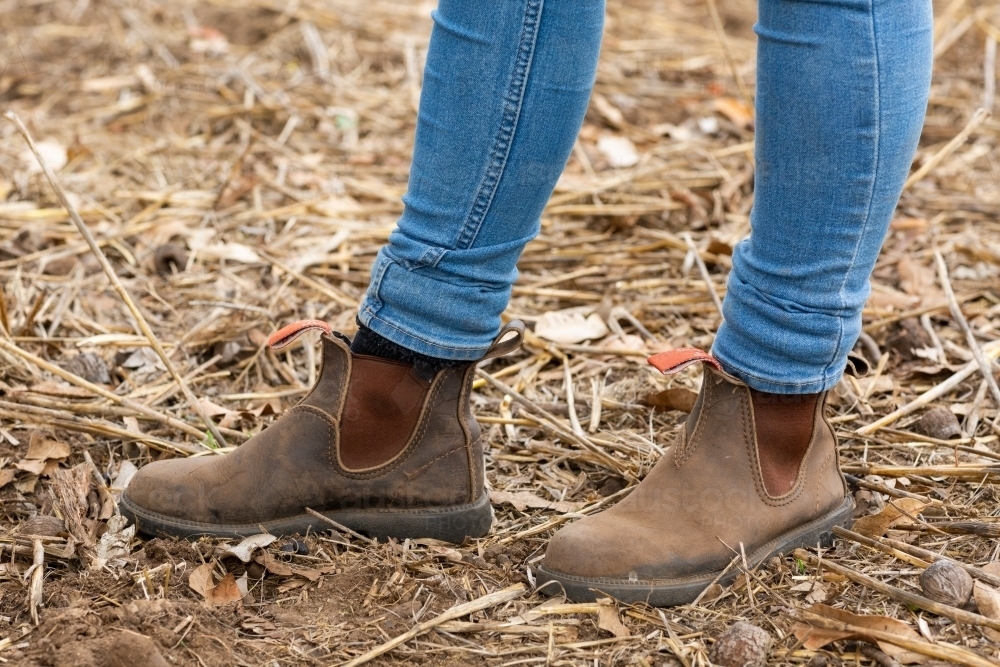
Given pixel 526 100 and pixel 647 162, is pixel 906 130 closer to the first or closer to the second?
pixel 526 100

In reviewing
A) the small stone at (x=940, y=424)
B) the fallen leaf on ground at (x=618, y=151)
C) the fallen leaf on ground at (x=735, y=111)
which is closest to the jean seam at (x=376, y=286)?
the small stone at (x=940, y=424)

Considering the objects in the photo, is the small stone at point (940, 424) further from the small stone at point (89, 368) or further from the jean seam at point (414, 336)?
the small stone at point (89, 368)

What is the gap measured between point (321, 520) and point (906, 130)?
2.53 feet

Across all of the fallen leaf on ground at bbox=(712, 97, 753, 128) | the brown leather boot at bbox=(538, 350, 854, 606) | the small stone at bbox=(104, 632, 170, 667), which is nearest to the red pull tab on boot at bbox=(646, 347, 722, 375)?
the brown leather boot at bbox=(538, 350, 854, 606)

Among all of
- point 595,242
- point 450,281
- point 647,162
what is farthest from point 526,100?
point 647,162

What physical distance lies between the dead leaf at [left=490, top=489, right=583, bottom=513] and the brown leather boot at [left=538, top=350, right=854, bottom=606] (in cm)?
16

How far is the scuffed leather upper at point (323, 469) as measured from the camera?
1.23 m

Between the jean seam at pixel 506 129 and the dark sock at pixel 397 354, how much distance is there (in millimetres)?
152

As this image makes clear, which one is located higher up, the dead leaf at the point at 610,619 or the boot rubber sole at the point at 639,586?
the boot rubber sole at the point at 639,586

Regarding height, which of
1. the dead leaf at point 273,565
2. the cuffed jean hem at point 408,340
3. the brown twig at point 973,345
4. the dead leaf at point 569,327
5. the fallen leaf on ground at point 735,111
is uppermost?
the cuffed jean hem at point 408,340

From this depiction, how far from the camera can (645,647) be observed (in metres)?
1.07

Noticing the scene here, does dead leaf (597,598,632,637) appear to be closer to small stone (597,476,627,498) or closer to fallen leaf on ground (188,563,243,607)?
small stone (597,476,627,498)

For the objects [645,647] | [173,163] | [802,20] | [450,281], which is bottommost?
[173,163]

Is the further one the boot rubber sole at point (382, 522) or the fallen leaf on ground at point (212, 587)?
the boot rubber sole at point (382, 522)
